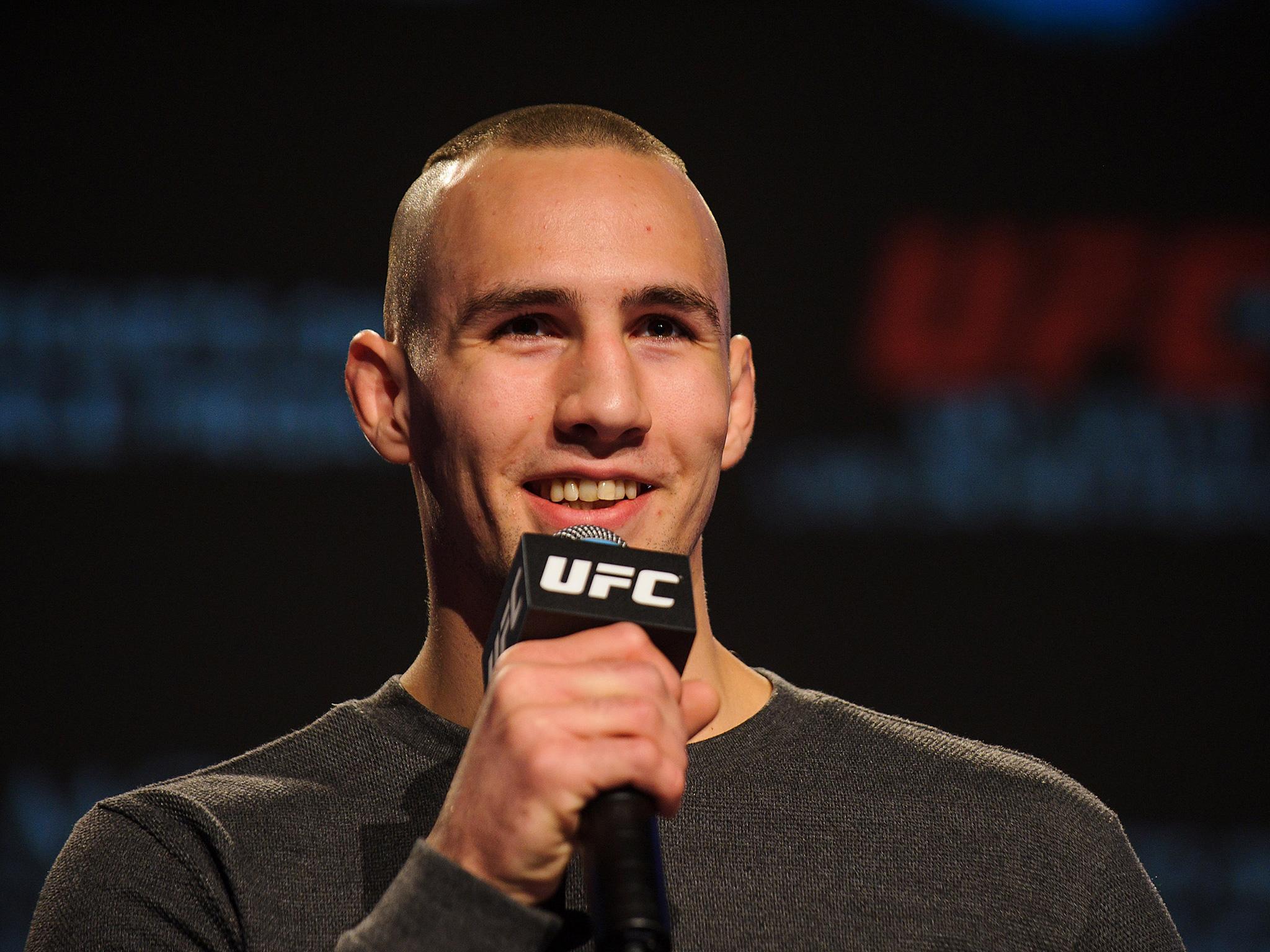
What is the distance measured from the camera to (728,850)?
157 cm

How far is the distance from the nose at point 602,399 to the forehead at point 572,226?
0.08 metres

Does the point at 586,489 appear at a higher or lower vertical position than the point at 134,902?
higher

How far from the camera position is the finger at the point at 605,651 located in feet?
3.73

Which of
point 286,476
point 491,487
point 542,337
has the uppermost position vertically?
point 542,337

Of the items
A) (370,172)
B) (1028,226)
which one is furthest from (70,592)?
(1028,226)

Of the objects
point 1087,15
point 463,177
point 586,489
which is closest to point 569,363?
point 586,489

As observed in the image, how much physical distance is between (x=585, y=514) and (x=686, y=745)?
0.34 meters

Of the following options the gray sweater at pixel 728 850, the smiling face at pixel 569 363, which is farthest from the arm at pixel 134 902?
the smiling face at pixel 569 363

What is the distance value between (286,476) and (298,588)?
247mm

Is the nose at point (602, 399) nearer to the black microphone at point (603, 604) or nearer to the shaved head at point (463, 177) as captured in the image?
the shaved head at point (463, 177)

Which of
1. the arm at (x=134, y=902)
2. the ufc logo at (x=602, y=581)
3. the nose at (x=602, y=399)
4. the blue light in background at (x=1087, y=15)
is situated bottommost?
the arm at (x=134, y=902)

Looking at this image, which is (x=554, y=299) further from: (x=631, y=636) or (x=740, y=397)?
(x=631, y=636)

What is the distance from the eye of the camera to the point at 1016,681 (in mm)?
3133

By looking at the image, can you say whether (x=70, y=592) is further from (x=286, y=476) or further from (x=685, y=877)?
(x=685, y=877)
